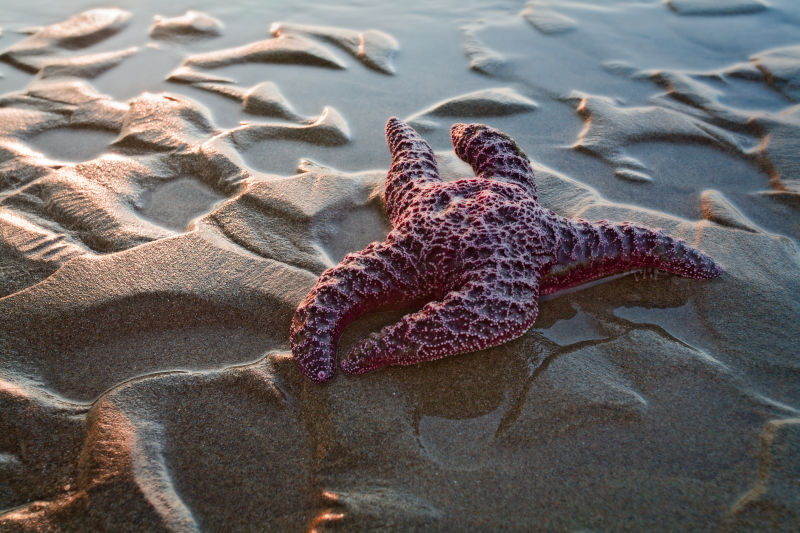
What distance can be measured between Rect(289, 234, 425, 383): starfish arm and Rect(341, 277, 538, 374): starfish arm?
13cm

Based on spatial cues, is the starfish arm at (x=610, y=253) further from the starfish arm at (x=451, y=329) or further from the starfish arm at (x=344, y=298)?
the starfish arm at (x=344, y=298)

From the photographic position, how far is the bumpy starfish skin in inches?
93.0

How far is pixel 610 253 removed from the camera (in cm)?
276

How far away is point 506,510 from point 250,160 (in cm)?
285

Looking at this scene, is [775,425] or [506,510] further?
[775,425]

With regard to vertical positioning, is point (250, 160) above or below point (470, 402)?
above

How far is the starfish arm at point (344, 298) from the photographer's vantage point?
2389mm

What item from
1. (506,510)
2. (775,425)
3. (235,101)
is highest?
(235,101)

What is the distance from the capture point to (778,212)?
346cm

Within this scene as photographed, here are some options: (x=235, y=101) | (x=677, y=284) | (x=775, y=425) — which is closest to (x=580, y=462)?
(x=775, y=425)

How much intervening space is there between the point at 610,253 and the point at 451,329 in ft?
3.20

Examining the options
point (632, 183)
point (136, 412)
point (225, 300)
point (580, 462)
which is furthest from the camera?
point (632, 183)

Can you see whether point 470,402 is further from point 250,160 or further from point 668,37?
point 668,37

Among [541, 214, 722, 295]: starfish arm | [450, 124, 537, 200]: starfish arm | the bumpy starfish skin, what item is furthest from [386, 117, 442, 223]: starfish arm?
[541, 214, 722, 295]: starfish arm
